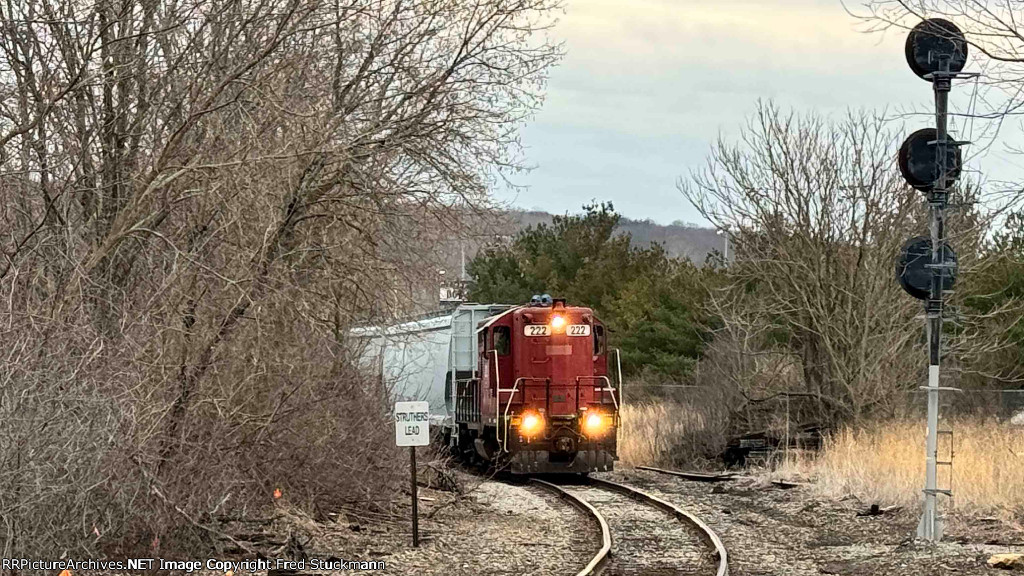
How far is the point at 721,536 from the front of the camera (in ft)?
50.8

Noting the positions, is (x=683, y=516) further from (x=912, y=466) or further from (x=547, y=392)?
(x=547, y=392)

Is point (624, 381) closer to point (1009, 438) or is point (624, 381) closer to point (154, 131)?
point (1009, 438)

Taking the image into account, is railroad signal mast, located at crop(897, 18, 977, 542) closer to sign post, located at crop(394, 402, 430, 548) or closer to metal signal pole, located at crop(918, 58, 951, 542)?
metal signal pole, located at crop(918, 58, 951, 542)

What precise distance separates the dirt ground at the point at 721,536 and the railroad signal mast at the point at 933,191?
1019 millimetres

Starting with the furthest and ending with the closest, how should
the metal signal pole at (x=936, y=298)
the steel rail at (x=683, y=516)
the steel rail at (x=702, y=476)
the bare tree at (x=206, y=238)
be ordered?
the steel rail at (x=702, y=476), the metal signal pole at (x=936, y=298), the steel rail at (x=683, y=516), the bare tree at (x=206, y=238)

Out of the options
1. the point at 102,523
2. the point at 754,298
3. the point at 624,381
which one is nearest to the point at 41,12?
the point at 102,523

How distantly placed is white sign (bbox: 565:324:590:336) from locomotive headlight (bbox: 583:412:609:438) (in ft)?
5.31

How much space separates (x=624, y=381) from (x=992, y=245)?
15.2 m

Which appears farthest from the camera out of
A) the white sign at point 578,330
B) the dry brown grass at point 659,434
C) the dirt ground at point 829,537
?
the dry brown grass at point 659,434

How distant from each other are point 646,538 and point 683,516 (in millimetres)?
2128

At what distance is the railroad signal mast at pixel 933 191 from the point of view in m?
13.6

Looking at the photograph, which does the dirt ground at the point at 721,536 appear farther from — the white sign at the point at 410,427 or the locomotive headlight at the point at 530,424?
the locomotive headlight at the point at 530,424

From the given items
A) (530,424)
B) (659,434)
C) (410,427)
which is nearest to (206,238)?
(410,427)

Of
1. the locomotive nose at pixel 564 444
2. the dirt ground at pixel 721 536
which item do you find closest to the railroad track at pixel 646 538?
the dirt ground at pixel 721 536
